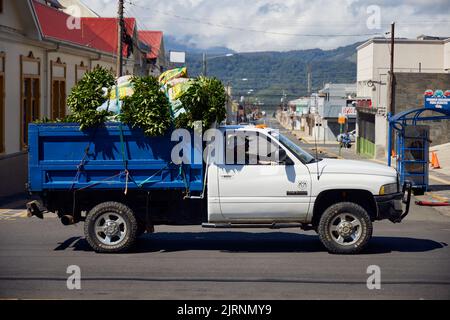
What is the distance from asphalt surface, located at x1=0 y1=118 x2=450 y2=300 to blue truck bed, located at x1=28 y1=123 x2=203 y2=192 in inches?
44.4

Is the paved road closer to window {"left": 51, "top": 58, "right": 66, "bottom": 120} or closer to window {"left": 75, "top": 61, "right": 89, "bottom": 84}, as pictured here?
window {"left": 51, "top": 58, "right": 66, "bottom": 120}

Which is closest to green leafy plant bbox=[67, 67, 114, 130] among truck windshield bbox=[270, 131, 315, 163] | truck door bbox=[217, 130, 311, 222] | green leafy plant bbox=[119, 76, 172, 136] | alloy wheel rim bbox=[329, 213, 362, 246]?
green leafy plant bbox=[119, 76, 172, 136]

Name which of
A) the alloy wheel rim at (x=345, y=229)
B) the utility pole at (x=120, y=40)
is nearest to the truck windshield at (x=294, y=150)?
the alloy wheel rim at (x=345, y=229)

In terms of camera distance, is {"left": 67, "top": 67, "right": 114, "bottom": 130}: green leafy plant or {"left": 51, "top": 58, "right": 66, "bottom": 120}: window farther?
{"left": 51, "top": 58, "right": 66, "bottom": 120}: window

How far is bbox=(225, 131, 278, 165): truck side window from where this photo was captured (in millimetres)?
12094

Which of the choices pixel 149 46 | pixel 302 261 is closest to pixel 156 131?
pixel 302 261

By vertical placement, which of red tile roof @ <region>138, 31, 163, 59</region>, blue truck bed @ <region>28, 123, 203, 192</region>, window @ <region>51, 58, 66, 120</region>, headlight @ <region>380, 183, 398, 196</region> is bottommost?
headlight @ <region>380, 183, 398, 196</region>

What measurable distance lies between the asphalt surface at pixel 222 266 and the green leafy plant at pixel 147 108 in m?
2.05

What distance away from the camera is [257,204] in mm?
11969

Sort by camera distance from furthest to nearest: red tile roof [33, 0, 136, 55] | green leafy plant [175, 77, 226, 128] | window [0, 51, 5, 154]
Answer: red tile roof [33, 0, 136, 55]
window [0, 51, 5, 154]
green leafy plant [175, 77, 226, 128]

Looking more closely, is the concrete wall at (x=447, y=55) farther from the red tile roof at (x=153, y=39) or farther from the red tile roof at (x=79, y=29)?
the red tile roof at (x=79, y=29)

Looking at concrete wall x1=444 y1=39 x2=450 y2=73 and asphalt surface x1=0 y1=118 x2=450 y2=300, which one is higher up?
concrete wall x1=444 y1=39 x2=450 y2=73

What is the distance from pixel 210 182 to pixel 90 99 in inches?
92.5
